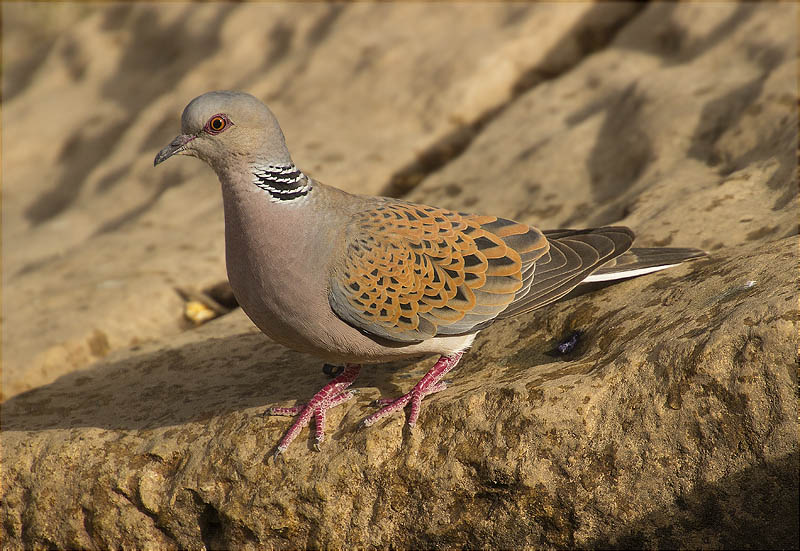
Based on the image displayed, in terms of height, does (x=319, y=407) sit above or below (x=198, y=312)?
below

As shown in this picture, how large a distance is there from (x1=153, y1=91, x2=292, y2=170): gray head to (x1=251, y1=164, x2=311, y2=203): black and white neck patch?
1.5 inches

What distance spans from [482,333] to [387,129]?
14.8 feet

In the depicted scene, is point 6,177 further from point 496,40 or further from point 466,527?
point 466,527

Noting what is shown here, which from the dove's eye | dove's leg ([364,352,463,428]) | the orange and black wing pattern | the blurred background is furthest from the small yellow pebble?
the dove's eye

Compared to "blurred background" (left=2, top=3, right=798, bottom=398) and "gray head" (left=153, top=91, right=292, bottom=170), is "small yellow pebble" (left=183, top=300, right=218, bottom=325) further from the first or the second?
"gray head" (left=153, top=91, right=292, bottom=170)

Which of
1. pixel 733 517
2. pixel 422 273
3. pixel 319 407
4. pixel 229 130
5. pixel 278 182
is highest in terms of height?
pixel 229 130

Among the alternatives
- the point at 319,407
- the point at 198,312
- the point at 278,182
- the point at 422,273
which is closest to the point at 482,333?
the point at 422,273

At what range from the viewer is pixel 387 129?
360 inches

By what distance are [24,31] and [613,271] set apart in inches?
566

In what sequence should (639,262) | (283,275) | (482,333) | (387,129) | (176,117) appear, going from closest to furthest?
1. (283,275)
2. (639,262)
3. (482,333)
4. (387,129)
5. (176,117)

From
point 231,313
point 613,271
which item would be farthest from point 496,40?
point 613,271

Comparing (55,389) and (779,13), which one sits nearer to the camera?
(55,389)

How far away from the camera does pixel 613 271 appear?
4781 millimetres

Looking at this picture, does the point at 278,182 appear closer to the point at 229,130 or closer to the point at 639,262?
the point at 229,130
